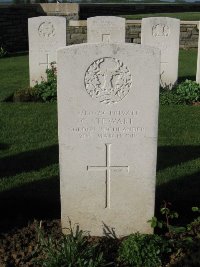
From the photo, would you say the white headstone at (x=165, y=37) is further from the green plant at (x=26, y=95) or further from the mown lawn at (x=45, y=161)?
the green plant at (x=26, y=95)

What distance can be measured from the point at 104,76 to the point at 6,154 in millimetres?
2576

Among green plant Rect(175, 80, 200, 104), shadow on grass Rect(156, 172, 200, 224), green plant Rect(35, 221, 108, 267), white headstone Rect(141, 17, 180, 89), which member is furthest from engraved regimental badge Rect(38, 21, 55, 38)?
green plant Rect(35, 221, 108, 267)

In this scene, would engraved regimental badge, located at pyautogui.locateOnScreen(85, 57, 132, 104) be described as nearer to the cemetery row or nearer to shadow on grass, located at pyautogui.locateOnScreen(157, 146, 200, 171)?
the cemetery row

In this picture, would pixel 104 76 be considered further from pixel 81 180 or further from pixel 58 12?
pixel 58 12

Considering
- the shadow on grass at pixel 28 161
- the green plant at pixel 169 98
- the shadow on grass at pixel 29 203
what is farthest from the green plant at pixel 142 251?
the green plant at pixel 169 98

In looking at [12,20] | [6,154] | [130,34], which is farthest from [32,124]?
[12,20]

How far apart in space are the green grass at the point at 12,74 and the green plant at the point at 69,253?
5113mm

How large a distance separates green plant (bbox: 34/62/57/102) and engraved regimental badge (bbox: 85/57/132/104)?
191 inches

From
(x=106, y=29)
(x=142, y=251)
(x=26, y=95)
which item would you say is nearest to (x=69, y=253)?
(x=142, y=251)

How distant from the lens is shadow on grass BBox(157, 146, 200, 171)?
5305mm

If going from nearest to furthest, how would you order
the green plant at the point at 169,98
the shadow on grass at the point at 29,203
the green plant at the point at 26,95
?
the shadow on grass at the point at 29,203 < the green plant at the point at 169,98 < the green plant at the point at 26,95

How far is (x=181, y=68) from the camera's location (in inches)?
475

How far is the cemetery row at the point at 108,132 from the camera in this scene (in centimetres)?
332

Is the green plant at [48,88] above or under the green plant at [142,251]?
above
